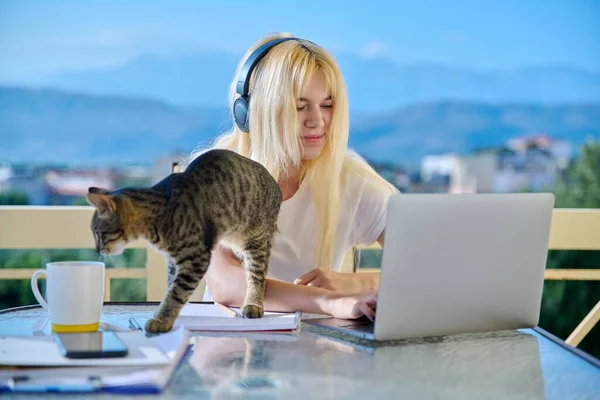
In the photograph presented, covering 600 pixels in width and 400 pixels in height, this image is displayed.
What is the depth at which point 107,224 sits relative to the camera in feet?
4.21

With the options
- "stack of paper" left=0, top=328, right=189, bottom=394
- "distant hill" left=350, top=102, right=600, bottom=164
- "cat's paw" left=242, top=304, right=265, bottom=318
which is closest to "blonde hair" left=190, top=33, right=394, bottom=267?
"cat's paw" left=242, top=304, right=265, bottom=318

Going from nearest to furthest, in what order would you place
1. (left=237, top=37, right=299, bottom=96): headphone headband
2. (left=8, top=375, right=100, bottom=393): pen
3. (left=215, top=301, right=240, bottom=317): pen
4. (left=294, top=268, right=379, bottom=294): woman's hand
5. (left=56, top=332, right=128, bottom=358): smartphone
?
1. (left=8, top=375, right=100, bottom=393): pen
2. (left=56, top=332, right=128, bottom=358): smartphone
3. (left=215, top=301, right=240, bottom=317): pen
4. (left=294, top=268, right=379, bottom=294): woman's hand
5. (left=237, top=37, right=299, bottom=96): headphone headband

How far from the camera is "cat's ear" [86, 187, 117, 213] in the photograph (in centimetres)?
124

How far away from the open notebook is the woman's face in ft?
1.91

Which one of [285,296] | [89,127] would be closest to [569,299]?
[285,296]

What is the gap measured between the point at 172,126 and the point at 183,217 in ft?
13.3

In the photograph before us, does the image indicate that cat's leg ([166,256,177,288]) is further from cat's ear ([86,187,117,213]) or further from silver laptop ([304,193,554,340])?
silver laptop ([304,193,554,340])

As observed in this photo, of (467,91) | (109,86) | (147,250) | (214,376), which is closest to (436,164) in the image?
(467,91)

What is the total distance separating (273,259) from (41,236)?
0.94m

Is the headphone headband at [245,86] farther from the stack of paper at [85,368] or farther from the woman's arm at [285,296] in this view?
the stack of paper at [85,368]

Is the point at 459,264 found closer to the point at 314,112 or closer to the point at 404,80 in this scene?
the point at 314,112

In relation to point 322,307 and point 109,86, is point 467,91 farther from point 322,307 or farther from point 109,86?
point 322,307

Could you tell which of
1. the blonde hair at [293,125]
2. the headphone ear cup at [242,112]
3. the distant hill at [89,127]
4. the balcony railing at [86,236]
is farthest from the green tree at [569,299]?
the distant hill at [89,127]

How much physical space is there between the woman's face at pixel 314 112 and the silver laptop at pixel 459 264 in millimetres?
644
